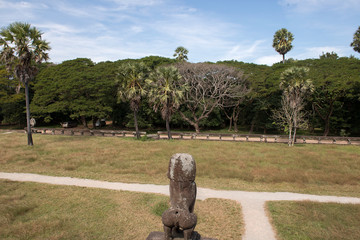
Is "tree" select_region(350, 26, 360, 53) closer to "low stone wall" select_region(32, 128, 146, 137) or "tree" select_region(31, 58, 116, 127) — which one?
"low stone wall" select_region(32, 128, 146, 137)

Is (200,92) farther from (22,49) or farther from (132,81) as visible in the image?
(22,49)

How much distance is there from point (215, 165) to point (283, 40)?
49244 mm

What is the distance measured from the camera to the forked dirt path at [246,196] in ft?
25.1

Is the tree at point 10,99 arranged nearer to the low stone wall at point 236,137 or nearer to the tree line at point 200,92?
the tree line at point 200,92

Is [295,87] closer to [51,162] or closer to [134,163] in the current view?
[134,163]

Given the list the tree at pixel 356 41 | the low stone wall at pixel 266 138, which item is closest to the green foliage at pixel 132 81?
the low stone wall at pixel 266 138

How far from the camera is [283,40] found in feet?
177

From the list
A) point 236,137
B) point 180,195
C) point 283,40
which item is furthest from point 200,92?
point 283,40

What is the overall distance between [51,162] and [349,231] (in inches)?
635

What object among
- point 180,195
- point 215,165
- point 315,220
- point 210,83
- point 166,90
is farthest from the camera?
point 210,83

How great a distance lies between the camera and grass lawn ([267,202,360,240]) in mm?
7277

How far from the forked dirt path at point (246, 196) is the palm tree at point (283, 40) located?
5075 centimetres

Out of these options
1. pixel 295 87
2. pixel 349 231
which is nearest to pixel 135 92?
pixel 295 87

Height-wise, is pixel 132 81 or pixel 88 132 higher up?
pixel 132 81
